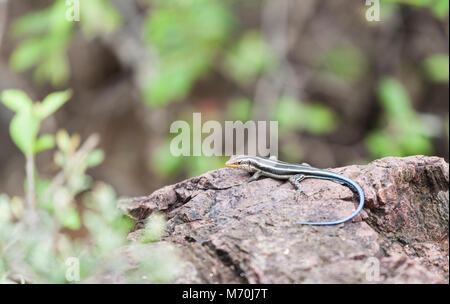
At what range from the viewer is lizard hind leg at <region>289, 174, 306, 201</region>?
14.5 feet

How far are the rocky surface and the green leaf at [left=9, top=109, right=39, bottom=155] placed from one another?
1057 mm

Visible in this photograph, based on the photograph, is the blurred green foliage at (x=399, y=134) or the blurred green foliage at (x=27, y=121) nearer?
the blurred green foliage at (x=27, y=121)

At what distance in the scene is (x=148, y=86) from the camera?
9.56 m

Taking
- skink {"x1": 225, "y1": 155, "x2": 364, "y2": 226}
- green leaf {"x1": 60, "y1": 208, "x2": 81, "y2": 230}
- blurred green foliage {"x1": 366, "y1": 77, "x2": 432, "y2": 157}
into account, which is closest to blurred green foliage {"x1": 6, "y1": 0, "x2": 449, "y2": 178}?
blurred green foliage {"x1": 366, "y1": 77, "x2": 432, "y2": 157}

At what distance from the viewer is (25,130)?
422 cm

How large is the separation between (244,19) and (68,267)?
1045 centimetres

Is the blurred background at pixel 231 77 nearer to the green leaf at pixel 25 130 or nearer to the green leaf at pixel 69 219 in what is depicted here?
the green leaf at pixel 25 130

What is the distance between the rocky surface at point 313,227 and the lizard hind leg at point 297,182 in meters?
0.05

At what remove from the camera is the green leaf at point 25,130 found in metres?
4.21

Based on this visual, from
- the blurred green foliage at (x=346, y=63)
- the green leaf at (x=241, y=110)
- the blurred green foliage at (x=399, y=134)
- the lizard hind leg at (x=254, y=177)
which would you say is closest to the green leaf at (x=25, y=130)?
the lizard hind leg at (x=254, y=177)

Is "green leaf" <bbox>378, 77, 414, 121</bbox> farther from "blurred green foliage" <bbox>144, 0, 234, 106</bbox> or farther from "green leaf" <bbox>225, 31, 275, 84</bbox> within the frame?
"blurred green foliage" <bbox>144, 0, 234, 106</bbox>
